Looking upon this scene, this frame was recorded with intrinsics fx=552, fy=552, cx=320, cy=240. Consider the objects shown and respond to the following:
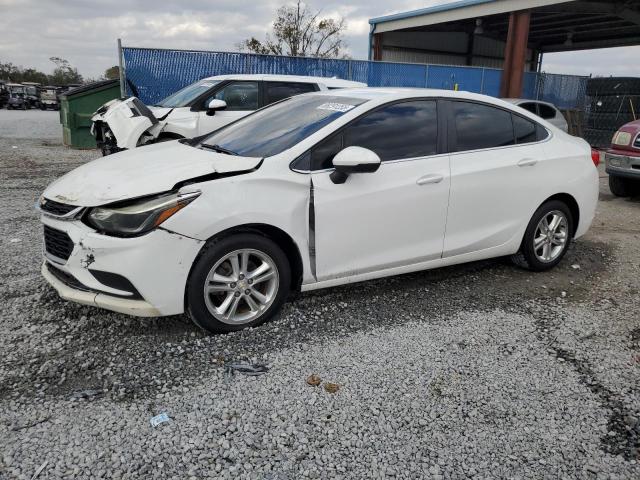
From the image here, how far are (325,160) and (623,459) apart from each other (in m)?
2.42

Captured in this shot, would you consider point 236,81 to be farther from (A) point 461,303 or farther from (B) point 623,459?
(B) point 623,459

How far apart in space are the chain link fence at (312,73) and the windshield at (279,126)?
8.88 metres

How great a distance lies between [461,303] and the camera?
14.3ft

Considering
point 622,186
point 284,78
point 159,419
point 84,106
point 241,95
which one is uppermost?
point 284,78

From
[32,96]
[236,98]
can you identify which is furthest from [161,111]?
[32,96]

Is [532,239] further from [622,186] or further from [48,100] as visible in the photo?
[48,100]

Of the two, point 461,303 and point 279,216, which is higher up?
point 279,216

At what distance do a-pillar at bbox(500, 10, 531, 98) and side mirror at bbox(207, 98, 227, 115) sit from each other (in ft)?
45.0

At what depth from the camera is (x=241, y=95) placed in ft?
30.1

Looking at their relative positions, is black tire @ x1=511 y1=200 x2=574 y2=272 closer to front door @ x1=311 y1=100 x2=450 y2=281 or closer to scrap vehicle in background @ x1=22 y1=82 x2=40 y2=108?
front door @ x1=311 y1=100 x2=450 y2=281

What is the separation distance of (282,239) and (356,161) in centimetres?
71

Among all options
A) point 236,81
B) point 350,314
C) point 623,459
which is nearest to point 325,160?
point 350,314

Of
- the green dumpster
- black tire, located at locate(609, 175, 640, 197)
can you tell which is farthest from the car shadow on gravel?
the green dumpster

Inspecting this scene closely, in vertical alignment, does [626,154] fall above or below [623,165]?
above
